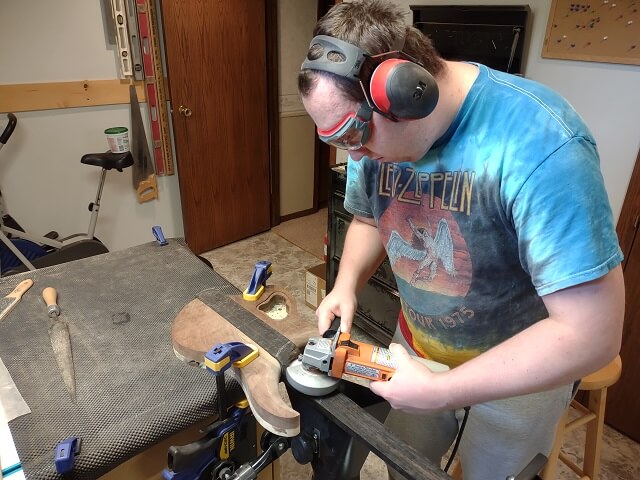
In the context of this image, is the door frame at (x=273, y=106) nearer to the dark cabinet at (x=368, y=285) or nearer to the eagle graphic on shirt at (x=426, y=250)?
the dark cabinet at (x=368, y=285)

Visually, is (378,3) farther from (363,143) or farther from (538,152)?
(538,152)

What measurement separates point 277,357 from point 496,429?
1.57 ft

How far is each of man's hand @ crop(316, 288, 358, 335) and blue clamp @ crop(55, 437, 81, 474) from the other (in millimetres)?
463

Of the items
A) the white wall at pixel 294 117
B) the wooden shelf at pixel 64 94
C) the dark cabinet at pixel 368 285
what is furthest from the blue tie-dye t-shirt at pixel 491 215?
the white wall at pixel 294 117

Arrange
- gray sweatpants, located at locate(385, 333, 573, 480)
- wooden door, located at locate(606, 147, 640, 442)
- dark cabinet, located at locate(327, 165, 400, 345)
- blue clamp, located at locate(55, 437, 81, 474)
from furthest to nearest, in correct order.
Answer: dark cabinet, located at locate(327, 165, 400, 345) < wooden door, located at locate(606, 147, 640, 442) < gray sweatpants, located at locate(385, 333, 573, 480) < blue clamp, located at locate(55, 437, 81, 474)

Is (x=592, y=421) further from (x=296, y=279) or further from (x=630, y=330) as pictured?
(x=296, y=279)

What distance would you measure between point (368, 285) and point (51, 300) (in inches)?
56.0

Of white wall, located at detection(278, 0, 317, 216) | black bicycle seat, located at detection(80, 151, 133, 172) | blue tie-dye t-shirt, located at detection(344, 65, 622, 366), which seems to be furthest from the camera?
white wall, located at detection(278, 0, 317, 216)

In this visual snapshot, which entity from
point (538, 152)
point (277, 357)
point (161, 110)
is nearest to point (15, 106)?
point (161, 110)

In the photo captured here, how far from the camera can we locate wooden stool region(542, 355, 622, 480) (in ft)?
4.14

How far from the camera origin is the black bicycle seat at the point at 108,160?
2.41 m

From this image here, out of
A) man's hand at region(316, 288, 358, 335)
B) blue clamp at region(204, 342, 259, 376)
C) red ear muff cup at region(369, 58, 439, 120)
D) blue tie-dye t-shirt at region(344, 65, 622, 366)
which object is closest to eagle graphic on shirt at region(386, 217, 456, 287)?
blue tie-dye t-shirt at region(344, 65, 622, 366)

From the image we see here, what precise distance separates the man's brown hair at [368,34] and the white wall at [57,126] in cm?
227

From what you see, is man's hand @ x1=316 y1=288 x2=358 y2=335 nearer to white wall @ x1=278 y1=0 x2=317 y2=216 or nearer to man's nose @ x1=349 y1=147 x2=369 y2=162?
man's nose @ x1=349 y1=147 x2=369 y2=162
